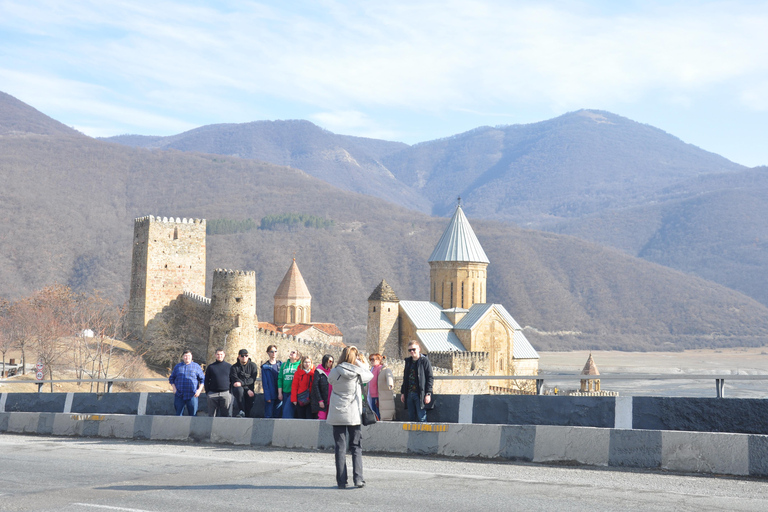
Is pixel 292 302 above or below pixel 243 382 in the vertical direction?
above

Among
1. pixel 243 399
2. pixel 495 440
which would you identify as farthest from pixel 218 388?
pixel 495 440

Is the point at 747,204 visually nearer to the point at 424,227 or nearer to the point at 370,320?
the point at 424,227

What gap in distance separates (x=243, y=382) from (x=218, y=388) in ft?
1.34

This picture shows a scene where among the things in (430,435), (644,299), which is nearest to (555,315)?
(644,299)

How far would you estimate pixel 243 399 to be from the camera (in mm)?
12359

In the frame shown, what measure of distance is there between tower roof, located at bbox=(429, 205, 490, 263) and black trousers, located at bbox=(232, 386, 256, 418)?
3092 centimetres

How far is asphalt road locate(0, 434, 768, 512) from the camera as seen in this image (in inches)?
274

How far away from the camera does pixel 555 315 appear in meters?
125

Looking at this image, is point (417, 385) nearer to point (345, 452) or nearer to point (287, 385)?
point (287, 385)

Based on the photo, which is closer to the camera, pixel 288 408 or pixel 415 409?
pixel 415 409

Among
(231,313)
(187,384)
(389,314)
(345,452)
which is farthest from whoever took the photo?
(389,314)

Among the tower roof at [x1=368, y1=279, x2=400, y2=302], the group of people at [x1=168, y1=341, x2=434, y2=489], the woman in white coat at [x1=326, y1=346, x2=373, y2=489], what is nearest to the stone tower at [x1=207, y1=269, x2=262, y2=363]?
the tower roof at [x1=368, y1=279, x2=400, y2=302]

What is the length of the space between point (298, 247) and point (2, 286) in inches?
1960

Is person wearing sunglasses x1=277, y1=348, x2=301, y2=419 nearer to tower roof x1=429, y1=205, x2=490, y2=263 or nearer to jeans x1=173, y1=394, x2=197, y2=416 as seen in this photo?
jeans x1=173, y1=394, x2=197, y2=416
